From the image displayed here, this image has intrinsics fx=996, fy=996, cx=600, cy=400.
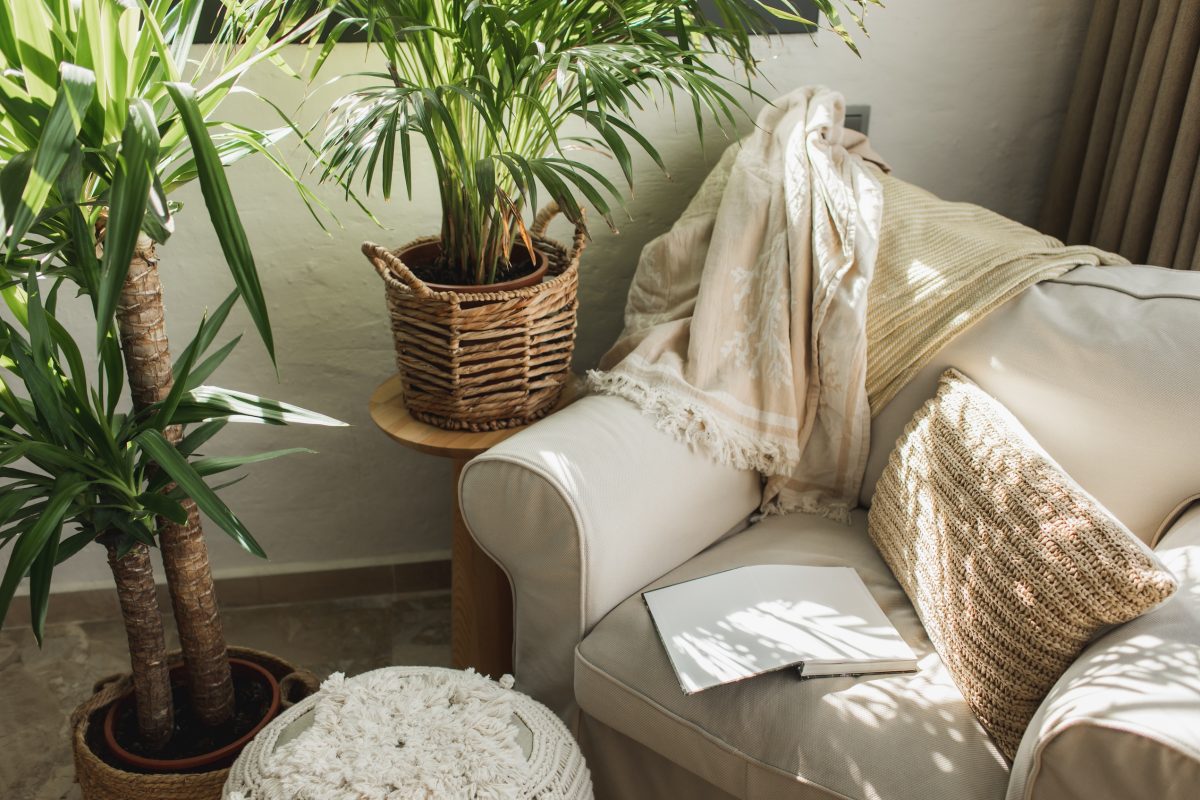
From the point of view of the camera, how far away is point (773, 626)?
4.13 ft

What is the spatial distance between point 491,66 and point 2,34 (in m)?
0.60

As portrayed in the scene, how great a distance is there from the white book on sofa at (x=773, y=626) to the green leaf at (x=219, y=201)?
635mm

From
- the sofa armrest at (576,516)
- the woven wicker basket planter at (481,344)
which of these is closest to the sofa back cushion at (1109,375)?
the sofa armrest at (576,516)

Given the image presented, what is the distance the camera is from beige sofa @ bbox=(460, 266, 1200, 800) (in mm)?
1002

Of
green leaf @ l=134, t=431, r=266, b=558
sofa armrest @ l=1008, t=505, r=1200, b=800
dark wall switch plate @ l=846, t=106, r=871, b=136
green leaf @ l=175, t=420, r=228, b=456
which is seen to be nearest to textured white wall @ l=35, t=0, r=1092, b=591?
dark wall switch plate @ l=846, t=106, r=871, b=136

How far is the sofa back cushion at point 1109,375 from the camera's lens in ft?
4.10

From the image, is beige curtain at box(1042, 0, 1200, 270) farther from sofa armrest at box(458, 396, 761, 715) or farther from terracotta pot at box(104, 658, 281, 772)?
terracotta pot at box(104, 658, 281, 772)

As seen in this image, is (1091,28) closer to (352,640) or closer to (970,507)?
(970,507)

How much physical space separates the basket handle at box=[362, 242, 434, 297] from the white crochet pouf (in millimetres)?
499

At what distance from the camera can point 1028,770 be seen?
3.23 ft

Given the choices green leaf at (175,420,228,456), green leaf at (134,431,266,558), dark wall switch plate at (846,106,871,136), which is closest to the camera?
green leaf at (134,431,266,558)

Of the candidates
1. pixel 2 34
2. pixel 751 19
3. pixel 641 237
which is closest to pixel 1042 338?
pixel 751 19

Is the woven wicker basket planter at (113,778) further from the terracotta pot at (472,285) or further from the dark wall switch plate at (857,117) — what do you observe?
the dark wall switch plate at (857,117)

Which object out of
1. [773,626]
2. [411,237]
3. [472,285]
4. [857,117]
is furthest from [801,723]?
[857,117]
